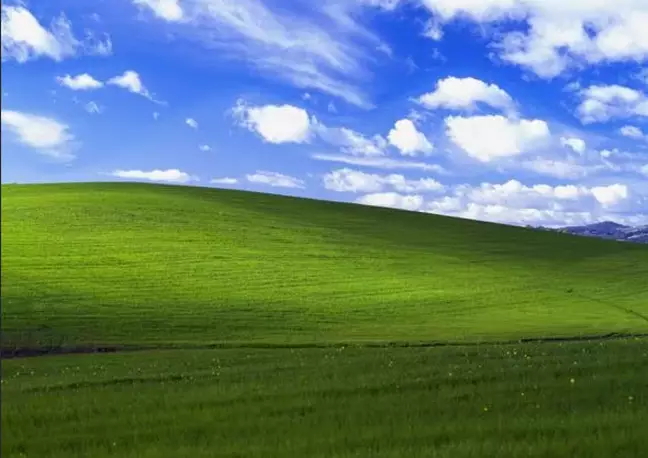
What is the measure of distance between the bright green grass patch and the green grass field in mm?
47

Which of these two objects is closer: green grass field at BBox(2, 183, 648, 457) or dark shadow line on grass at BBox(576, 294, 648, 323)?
green grass field at BBox(2, 183, 648, 457)

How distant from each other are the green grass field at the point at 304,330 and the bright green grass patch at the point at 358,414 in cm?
5

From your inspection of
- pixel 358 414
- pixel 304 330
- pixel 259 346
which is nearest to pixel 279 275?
pixel 304 330

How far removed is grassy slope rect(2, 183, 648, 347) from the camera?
36219mm

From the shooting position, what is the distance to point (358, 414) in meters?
9.22

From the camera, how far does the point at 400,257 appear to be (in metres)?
61.8

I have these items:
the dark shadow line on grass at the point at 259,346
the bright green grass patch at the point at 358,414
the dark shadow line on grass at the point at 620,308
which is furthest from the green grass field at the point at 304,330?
the dark shadow line on grass at the point at 620,308

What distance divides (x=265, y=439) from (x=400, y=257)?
5436 centimetres

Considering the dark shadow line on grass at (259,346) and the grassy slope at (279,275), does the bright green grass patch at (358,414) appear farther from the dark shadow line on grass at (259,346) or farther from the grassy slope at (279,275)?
the grassy slope at (279,275)

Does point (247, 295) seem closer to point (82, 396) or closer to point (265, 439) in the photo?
point (82, 396)

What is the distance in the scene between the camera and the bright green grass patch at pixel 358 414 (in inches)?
293

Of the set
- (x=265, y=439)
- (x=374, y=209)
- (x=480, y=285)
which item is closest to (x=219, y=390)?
(x=265, y=439)

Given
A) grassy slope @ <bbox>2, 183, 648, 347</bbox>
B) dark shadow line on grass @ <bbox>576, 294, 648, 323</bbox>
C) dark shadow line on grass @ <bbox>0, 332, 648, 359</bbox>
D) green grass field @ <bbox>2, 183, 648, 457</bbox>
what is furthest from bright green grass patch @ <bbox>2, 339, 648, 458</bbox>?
dark shadow line on grass @ <bbox>576, 294, 648, 323</bbox>

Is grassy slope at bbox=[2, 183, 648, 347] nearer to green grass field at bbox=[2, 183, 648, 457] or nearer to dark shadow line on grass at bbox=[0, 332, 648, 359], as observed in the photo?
green grass field at bbox=[2, 183, 648, 457]
